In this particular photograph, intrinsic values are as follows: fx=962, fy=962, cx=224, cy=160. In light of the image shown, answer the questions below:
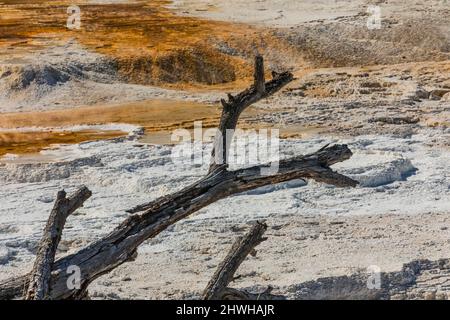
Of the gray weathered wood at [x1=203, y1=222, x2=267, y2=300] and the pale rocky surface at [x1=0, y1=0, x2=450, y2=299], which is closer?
the gray weathered wood at [x1=203, y1=222, x2=267, y2=300]

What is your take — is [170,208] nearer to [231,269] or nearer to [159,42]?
[231,269]

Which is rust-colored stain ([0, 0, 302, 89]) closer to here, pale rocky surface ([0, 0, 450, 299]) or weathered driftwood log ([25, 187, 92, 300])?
pale rocky surface ([0, 0, 450, 299])

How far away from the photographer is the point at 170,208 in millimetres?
4238

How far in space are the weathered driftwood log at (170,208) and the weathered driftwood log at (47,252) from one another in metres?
0.13

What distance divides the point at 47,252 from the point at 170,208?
0.62m

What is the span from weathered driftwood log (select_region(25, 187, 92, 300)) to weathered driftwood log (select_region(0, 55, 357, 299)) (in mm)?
128

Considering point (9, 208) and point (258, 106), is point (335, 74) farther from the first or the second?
point (9, 208)

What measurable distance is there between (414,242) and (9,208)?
409 centimetres

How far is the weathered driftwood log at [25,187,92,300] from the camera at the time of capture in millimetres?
3781

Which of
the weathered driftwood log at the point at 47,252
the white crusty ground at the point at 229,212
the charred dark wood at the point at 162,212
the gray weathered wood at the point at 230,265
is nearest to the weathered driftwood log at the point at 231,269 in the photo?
the gray weathered wood at the point at 230,265

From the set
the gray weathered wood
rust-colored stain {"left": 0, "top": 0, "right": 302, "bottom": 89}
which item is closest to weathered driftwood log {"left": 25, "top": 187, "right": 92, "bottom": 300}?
the gray weathered wood

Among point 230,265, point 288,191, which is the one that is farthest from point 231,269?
point 288,191

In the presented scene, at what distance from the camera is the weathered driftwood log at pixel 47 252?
3.78m
